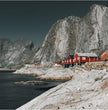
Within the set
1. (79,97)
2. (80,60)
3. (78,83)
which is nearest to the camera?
(79,97)

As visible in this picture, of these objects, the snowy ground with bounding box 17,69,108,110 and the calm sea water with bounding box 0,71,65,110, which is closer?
the snowy ground with bounding box 17,69,108,110

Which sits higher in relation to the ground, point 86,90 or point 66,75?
point 86,90

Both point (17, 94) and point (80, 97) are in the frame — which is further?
point (17, 94)

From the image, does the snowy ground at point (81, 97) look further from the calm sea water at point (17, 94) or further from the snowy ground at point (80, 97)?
the calm sea water at point (17, 94)

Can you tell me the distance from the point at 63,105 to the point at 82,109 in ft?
6.42

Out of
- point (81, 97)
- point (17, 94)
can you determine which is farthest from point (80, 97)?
point (17, 94)

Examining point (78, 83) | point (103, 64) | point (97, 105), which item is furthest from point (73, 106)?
point (103, 64)

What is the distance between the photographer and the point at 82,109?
11.3 metres

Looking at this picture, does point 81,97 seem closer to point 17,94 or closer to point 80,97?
point 80,97

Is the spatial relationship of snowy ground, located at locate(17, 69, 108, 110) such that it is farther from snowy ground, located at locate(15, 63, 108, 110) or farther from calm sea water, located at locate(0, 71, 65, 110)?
calm sea water, located at locate(0, 71, 65, 110)

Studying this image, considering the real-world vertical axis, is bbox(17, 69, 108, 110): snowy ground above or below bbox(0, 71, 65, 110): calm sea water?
above

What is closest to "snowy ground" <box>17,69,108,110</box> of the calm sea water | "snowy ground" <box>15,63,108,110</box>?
"snowy ground" <box>15,63,108,110</box>

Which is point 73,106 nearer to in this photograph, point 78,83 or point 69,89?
point 69,89

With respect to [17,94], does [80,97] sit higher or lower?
higher
